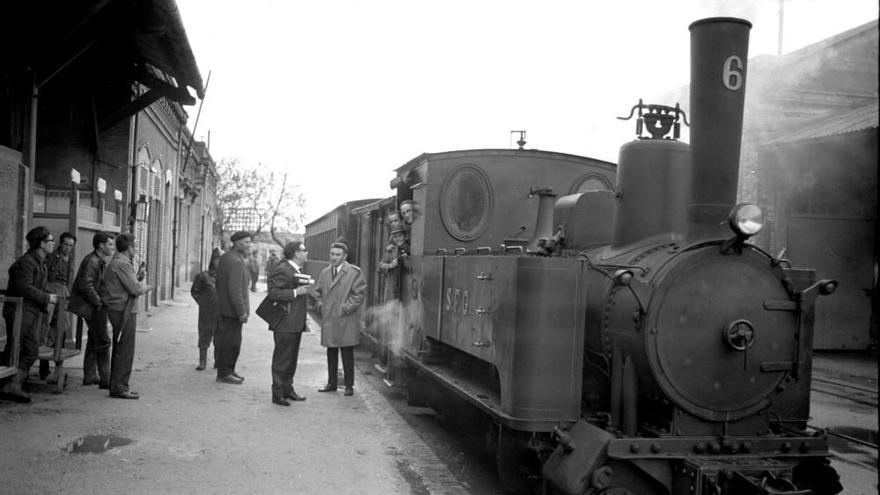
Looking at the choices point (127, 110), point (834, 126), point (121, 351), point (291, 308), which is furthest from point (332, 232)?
point (834, 126)

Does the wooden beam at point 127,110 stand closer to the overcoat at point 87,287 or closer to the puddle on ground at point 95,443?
the overcoat at point 87,287

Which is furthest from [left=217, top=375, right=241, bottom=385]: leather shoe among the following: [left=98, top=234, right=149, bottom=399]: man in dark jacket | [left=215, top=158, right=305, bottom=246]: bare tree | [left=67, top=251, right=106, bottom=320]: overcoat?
[left=215, top=158, right=305, bottom=246]: bare tree

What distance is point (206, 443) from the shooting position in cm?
566

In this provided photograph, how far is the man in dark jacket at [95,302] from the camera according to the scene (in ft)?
23.2

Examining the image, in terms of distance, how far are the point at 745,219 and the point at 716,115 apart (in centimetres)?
63

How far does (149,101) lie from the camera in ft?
38.7

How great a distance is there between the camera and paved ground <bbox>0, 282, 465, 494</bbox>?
4.72 metres

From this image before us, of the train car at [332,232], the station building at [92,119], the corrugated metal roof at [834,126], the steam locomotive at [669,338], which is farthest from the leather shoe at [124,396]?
the corrugated metal roof at [834,126]

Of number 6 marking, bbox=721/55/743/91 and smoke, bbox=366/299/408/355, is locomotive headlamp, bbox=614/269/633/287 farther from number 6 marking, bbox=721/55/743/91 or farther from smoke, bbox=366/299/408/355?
smoke, bbox=366/299/408/355

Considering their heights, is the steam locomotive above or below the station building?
below

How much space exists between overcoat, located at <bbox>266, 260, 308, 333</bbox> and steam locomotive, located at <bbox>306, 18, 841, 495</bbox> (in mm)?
2862

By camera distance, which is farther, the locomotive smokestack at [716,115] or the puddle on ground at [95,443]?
the puddle on ground at [95,443]

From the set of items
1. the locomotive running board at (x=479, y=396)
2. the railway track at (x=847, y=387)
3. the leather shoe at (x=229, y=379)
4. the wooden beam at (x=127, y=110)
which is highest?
the wooden beam at (x=127, y=110)

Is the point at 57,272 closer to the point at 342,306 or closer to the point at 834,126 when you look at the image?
the point at 342,306
